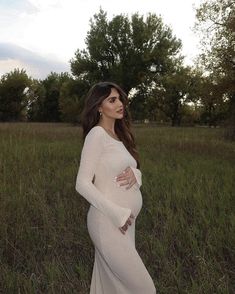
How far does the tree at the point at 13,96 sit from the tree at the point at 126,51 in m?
21.4

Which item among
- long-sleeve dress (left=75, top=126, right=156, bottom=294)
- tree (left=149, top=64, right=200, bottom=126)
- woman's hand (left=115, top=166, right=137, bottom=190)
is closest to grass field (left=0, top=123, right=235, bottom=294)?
long-sleeve dress (left=75, top=126, right=156, bottom=294)

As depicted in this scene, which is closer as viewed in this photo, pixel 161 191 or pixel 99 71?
pixel 161 191

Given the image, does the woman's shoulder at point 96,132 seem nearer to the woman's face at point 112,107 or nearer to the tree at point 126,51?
the woman's face at point 112,107

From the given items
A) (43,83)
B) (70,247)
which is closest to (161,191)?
(70,247)

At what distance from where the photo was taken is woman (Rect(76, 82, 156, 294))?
256cm

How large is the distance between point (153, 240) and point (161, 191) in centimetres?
197

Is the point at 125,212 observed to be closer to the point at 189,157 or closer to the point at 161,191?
the point at 161,191

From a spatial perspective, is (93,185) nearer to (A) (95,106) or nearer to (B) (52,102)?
(A) (95,106)

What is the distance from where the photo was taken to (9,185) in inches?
244

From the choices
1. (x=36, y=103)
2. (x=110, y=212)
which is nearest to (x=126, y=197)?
(x=110, y=212)

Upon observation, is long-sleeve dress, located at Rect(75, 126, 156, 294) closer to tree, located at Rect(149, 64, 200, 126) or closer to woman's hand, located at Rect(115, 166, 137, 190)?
woman's hand, located at Rect(115, 166, 137, 190)

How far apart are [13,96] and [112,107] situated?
5917cm

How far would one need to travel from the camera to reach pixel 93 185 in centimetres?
A: 258

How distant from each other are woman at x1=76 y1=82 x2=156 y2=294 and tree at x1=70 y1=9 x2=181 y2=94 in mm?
35745
